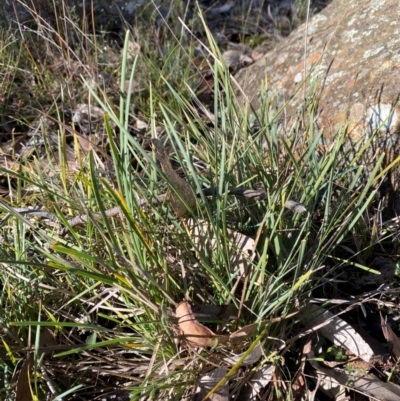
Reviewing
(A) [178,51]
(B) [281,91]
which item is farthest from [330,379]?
(A) [178,51]

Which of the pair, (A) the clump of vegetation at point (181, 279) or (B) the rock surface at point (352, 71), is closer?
(A) the clump of vegetation at point (181, 279)

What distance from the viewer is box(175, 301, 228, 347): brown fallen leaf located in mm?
1256

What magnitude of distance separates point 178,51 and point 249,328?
1.55 meters

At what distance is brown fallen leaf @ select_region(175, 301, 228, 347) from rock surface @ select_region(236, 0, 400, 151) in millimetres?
703

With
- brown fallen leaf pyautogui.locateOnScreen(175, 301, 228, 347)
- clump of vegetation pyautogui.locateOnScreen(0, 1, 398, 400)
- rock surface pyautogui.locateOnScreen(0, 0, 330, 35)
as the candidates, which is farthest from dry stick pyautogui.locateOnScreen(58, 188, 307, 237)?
rock surface pyautogui.locateOnScreen(0, 0, 330, 35)

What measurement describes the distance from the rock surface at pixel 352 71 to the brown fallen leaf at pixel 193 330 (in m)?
0.70

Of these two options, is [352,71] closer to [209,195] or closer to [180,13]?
[209,195]

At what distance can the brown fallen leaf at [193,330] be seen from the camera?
1.26 metres

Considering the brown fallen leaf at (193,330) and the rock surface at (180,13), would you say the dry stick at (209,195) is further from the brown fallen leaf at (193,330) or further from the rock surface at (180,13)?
the rock surface at (180,13)

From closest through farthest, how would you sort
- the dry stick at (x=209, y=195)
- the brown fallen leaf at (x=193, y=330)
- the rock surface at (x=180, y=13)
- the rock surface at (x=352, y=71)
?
the brown fallen leaf at (x=193, y=330), the dry stick at (x=209, y=195), the rock surface at (x=352, y=71), the rock surface at (x=180, y=13)

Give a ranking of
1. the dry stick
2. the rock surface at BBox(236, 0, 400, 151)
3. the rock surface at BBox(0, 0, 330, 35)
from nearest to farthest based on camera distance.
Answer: the dry stick → the rock surface at BBox(236, 0, 400, 151) → the rock surface at BBox(0, 0, 330, 35)

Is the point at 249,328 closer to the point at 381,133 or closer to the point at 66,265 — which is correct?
the point at 66,265

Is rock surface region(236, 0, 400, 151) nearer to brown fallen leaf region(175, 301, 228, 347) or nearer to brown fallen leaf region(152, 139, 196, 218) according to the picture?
brown fallen leaf region(152, 139, 196, 218)

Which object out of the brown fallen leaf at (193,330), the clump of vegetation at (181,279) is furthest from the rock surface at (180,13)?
the brown fallen leaf at (193,330)
